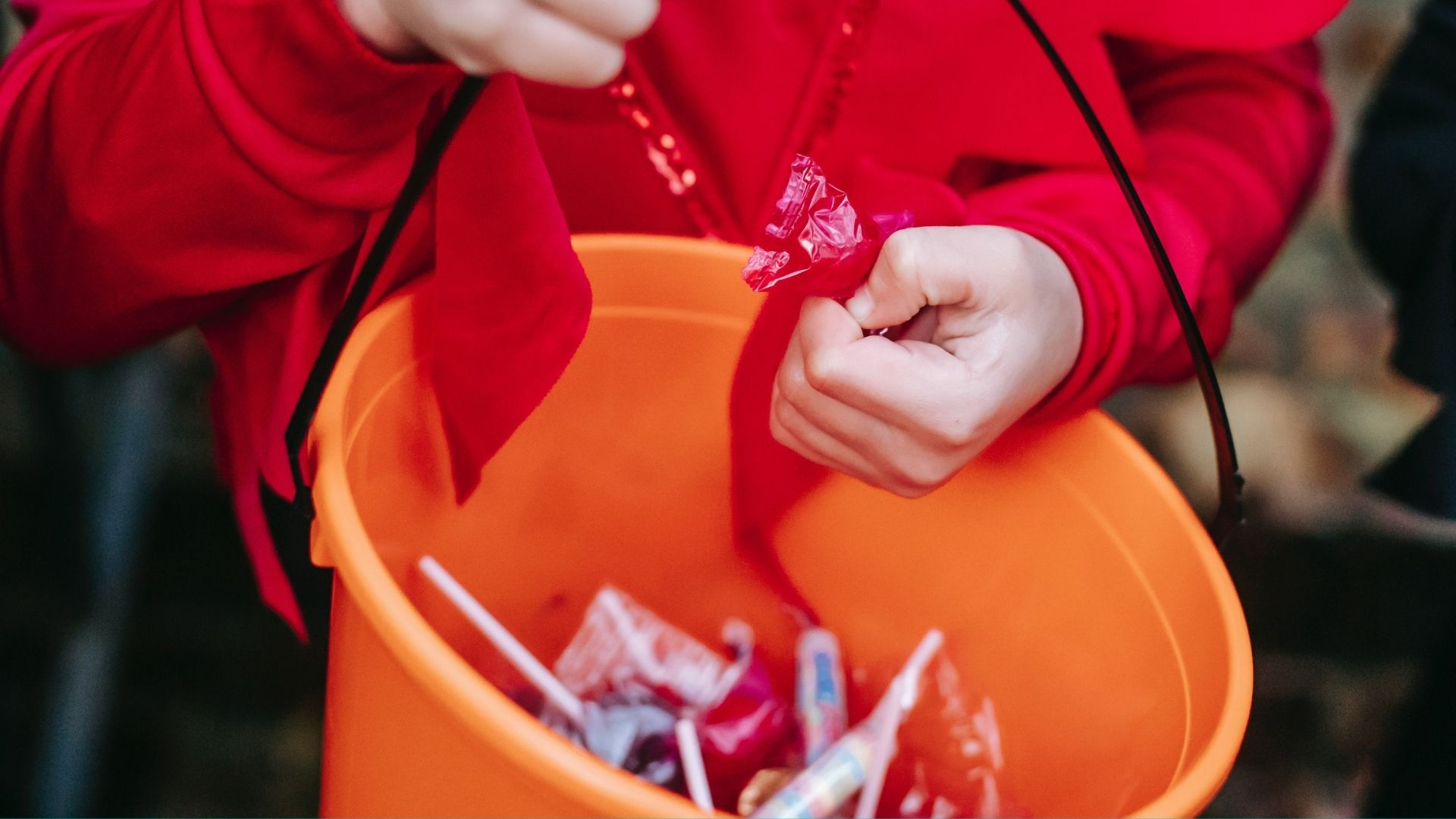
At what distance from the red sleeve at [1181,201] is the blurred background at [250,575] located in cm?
53

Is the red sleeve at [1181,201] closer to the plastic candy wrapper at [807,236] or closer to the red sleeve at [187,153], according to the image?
the plastic candy wrapper at [807,236]

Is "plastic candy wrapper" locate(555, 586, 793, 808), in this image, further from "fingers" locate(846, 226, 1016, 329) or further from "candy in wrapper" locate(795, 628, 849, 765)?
"fingers" locate(846, 226, 1016, 329)

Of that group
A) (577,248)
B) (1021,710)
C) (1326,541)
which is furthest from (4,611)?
(1326,541)

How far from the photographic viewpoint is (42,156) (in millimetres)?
463

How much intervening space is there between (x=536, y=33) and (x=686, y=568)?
1.22 feet

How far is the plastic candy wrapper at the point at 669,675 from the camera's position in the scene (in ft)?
1.82

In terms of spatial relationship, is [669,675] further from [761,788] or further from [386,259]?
[386,259]

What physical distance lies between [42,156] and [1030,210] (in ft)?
1.46

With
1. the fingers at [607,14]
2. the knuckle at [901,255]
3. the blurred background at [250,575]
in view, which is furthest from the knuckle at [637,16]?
the blurred background at [250,575]

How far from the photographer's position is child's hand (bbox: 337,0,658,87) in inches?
12.6

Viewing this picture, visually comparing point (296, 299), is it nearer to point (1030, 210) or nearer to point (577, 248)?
point (577, 248)

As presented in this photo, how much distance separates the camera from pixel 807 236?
0.40 meters

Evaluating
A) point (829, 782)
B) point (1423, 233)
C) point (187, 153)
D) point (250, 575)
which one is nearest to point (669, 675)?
point (829, 782)

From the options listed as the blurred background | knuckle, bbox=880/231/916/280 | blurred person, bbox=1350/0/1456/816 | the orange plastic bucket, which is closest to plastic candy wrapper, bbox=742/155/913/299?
knuckle, bbox=880/231/916/280
